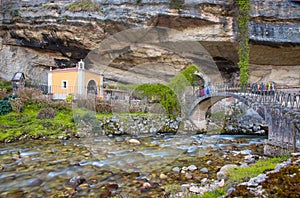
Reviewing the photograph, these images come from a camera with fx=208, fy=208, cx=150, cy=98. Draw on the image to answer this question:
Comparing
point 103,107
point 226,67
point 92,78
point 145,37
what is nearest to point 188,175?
point 103,107

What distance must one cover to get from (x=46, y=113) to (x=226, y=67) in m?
17.9

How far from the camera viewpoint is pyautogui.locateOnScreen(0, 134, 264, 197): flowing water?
481 centimetres

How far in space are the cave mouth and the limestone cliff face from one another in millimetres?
97

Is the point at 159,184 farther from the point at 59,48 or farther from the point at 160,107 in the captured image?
the point at 59,48

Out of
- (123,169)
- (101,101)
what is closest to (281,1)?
(101,101)

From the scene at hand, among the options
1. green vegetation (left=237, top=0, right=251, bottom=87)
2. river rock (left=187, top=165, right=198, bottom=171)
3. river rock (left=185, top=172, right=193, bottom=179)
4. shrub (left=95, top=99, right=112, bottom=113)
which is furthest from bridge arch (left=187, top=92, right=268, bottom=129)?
river rock (left=185, top=172, right=193, bottom=179)

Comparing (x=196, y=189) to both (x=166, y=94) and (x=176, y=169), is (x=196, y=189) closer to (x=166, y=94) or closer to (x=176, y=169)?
(x=176, y=169)

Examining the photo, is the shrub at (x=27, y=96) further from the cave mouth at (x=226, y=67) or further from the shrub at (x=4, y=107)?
the cave mouth at (x=226, y=67)

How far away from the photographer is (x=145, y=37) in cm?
1850

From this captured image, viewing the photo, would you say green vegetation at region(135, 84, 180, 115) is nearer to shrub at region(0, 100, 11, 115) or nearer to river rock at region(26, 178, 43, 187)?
shrub at region(0, 100, 11, 115)

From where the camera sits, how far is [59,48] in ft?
66.3

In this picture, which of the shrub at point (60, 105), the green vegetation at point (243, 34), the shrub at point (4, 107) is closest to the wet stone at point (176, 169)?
the shrub at point (60, 105)

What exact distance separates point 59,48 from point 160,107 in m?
12.1

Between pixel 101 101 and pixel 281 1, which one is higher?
pixel 281 1
